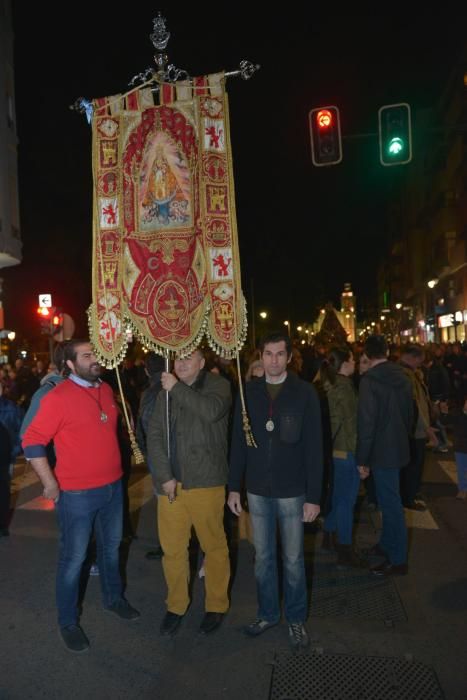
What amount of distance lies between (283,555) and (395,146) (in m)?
9.52

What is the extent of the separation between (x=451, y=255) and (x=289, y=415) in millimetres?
36511

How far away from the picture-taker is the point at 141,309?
4855 millimetres

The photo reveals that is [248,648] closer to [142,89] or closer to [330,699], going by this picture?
[330,699]

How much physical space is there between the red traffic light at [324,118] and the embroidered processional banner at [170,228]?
23.7 ft

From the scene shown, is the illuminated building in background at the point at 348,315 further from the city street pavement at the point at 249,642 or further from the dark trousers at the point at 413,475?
the city street pavement at the point at 249,642

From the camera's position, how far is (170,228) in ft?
15.8

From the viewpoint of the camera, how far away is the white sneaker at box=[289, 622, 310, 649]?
4.13 m

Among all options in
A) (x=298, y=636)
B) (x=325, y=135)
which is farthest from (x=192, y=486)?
(x=325, y=135)

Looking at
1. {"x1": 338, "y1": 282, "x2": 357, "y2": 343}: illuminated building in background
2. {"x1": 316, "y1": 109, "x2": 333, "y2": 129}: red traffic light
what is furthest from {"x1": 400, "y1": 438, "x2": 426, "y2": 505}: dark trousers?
{"x1": 338, "y1": 282, "x2": 357, "y2": 343}: illuminated building in background

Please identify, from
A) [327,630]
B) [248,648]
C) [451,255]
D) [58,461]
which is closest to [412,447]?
[327,630]

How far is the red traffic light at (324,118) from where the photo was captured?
1134 centimetres

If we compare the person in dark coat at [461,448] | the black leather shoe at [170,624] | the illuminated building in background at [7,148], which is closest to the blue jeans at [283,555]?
the black leather shoe at [170,624]

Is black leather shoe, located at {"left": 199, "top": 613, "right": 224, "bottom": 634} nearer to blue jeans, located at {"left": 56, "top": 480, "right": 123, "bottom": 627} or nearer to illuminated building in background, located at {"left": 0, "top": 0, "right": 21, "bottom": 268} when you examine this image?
blue jeans, located at {"left": 56, "top": 480, "right": 123, "bottom": 627}

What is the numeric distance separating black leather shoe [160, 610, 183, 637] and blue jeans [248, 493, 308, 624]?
25.3 inches
